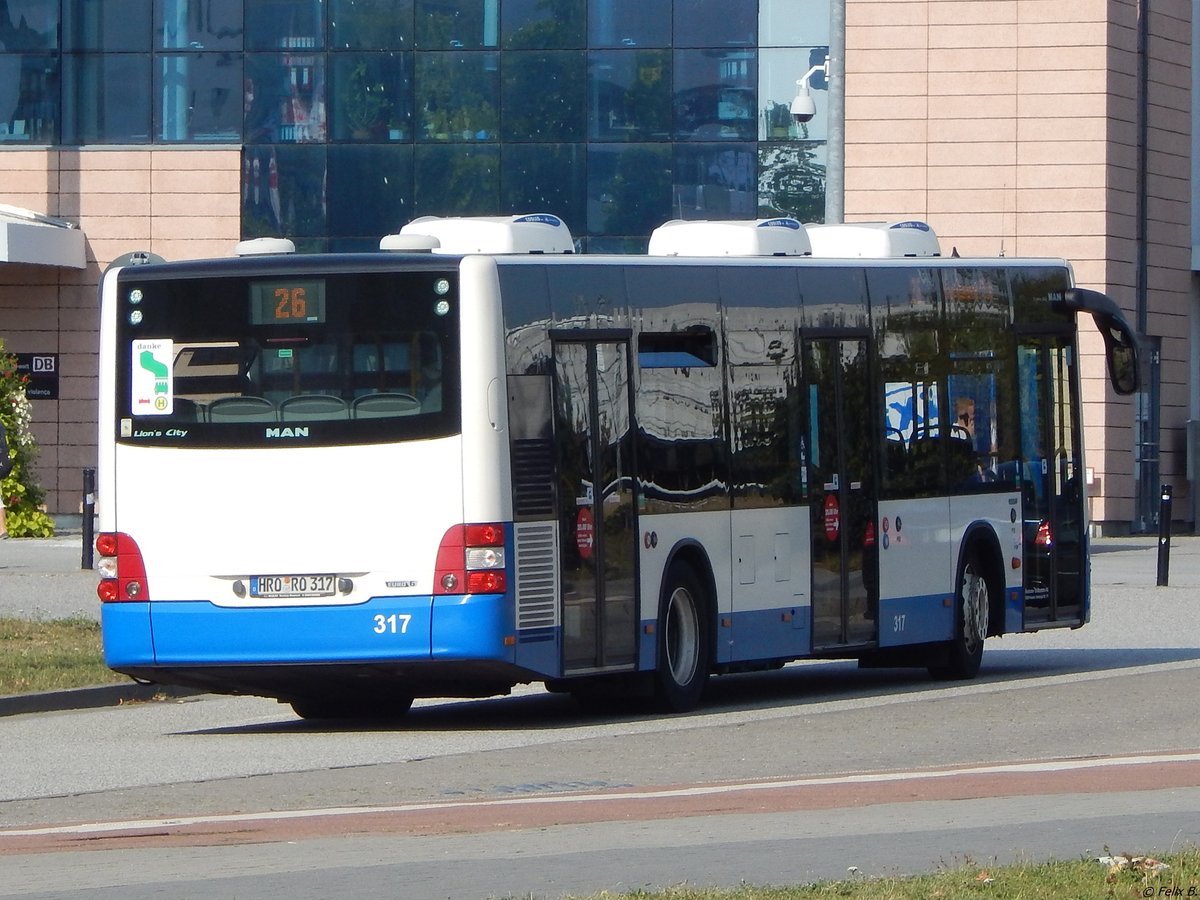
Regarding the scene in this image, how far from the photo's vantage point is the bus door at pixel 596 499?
48.4 feet

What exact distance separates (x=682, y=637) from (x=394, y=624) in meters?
2.29

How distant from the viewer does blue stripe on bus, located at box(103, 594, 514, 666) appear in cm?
1415

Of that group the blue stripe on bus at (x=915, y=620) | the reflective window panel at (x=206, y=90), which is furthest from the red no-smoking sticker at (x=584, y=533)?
the reflective window panel at (x=206, y=90)

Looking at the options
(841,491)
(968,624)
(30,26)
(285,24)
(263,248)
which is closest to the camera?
(263,248)

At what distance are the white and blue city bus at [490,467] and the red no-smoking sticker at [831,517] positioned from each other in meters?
0.02

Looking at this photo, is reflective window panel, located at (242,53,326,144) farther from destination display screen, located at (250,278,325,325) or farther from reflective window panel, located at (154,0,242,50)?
destination display screen, located at (250,278,325,325)

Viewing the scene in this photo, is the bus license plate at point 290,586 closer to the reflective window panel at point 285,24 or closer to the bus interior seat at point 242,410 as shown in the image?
the bus interior seat at point 242,410

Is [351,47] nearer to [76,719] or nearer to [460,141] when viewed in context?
[460,141]

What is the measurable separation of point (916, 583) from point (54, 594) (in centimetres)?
1174

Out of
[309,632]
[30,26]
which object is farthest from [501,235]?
[30,26]

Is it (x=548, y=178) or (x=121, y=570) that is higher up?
(x=548, y=178)

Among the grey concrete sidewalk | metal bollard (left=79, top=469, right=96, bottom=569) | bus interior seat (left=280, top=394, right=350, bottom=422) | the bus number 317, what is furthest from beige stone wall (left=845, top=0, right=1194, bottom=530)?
the bus number 317

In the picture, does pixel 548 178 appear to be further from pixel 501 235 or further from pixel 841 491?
pixel 501 235

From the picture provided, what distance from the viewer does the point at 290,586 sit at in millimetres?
14461
